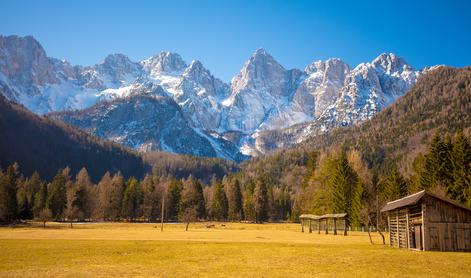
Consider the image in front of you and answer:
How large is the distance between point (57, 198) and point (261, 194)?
62.5m

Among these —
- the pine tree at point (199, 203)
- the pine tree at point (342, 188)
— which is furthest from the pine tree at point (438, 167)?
the pine tree at point (199, 203)

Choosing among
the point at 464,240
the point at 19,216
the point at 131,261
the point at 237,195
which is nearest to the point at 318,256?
the point at 131,261

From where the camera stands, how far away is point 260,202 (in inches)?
5418

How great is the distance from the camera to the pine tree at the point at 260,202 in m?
137

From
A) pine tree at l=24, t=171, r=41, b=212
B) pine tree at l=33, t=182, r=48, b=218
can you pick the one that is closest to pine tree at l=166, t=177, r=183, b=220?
pine tree at l=33, t=182, r=48, b=218

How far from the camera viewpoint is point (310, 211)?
103688 millimetres

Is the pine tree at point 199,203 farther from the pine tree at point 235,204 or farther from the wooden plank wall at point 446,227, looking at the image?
the wooden plank wall at point 446,227

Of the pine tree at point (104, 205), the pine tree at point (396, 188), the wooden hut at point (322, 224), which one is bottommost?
the wooden hut at point (322, 224)

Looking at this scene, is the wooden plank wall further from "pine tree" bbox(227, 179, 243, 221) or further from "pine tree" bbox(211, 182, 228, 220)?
"pine tree" bbox(227, 179, 243, 221)

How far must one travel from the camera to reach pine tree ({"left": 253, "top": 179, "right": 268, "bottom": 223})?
136750 mm

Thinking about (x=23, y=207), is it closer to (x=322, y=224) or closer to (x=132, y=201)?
(x=132, y=201)

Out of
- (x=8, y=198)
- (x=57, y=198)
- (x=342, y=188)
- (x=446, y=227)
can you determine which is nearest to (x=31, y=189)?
(x=57, y=198)

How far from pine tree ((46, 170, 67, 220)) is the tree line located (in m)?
0.26

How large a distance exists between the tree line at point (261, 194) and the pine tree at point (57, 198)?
258mm
